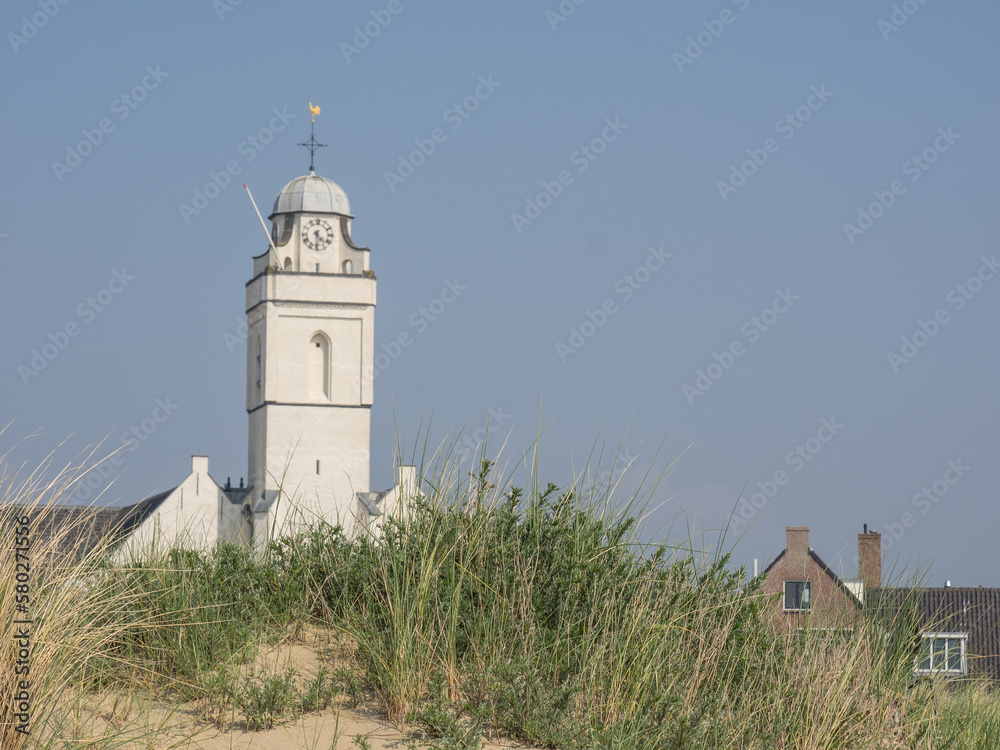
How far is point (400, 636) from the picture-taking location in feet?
19.1

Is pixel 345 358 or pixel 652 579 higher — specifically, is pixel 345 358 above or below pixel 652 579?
above

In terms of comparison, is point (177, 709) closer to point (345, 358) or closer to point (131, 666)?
point (131, 666)

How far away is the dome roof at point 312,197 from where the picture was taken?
204 feet

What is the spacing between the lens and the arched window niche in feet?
199

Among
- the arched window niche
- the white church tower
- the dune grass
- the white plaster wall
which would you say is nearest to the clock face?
the white church tower

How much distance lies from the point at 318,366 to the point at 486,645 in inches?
2201

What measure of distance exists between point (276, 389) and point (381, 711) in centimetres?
5516

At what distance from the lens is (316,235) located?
61.8 meters

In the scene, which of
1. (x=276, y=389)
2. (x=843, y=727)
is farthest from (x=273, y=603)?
(x=276, y=389)

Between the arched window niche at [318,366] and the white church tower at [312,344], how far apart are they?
0.15 feet

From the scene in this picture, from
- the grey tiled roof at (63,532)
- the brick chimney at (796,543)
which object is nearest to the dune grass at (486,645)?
the grey tiled roof at (63,532)

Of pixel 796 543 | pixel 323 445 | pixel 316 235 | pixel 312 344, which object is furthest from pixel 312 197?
pixel 796 543

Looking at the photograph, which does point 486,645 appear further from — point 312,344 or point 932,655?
point 312,344

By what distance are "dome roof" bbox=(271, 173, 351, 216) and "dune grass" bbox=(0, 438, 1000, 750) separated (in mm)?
56177
